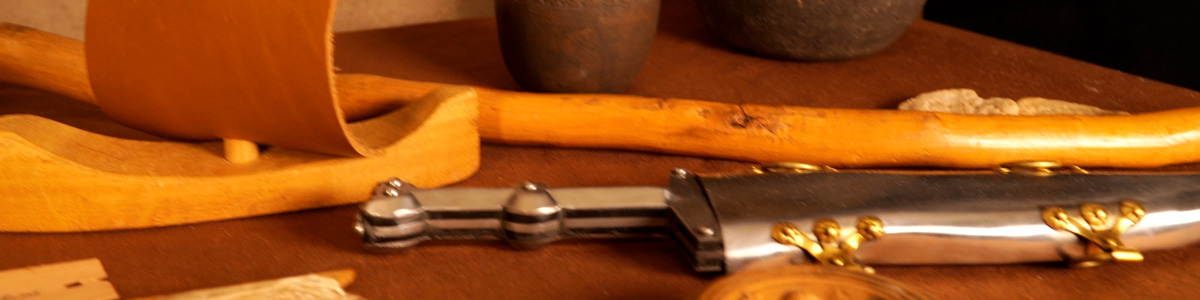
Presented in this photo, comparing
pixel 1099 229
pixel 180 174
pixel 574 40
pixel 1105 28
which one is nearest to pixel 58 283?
pixel 180 174

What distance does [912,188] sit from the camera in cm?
67

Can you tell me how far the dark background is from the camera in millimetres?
1361

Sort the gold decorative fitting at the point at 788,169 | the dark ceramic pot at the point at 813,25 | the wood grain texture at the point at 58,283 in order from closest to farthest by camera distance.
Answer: the wood grain texture at the point at 58,283 < the gold decorative fitting at the point at 788,169 < the dark ceramic pot at the point at 813,25

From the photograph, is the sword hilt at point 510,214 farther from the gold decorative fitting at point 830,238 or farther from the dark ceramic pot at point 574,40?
the dark ceramic pot at point 574,40

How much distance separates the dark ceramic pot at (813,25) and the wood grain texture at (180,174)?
0.39m

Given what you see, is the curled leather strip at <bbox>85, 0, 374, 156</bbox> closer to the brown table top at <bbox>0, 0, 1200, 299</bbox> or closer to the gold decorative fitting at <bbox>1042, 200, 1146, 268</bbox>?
the brown table top at <bbox>0, 0, 1200, 299</bbox>

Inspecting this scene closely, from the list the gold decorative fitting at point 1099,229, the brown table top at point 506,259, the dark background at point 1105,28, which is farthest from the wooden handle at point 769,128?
the dark background at point 1105,28

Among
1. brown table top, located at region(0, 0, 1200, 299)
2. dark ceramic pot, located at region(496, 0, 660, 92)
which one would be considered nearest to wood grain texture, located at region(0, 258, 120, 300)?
brown table top, located at region(0, 0, 1200, 299)

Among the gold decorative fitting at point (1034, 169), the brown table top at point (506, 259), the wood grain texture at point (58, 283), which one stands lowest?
the wood grain texture at point (58, 283)

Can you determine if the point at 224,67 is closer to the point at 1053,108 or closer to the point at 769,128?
the point at 769,128

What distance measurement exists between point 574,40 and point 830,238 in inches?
12.5

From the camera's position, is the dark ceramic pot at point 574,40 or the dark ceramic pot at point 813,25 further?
the dark ceramic pot at point 813,25

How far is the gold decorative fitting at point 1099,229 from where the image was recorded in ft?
2.07

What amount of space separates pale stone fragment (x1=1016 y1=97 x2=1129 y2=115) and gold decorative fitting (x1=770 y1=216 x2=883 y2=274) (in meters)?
0.35
